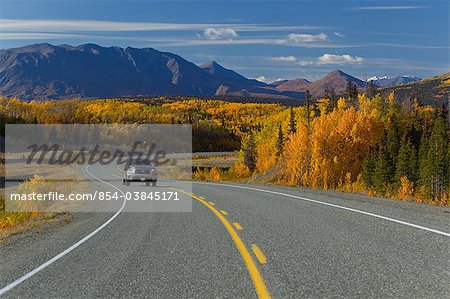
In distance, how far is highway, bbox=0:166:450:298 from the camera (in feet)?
21.3

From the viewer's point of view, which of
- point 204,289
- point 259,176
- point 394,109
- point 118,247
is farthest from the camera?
point 394,109

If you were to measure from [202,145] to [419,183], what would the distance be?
4498 inches

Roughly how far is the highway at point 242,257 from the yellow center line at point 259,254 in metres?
0.02

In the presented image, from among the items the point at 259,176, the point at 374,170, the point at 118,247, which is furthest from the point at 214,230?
the point at 374,170

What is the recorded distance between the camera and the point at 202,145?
177 metres

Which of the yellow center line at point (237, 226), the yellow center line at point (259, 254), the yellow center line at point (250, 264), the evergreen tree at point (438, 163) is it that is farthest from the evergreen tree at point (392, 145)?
the yellow center line at point (259, 254)

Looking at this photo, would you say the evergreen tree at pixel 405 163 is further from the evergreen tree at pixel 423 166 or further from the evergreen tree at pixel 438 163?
the evergreen tree at pixel 438 163

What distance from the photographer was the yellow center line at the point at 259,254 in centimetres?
808

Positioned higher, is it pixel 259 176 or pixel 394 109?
pixel 394 109

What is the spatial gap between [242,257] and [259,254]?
39cm

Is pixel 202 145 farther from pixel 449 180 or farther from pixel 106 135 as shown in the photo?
pixel 449 180

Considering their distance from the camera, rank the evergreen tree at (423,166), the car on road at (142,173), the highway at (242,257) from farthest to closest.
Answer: the evergreen tree at (423,166)
the car on road at (142,173)
the highway at (242,257)

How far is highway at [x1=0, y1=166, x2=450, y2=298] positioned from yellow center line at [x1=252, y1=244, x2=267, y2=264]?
0.02 m

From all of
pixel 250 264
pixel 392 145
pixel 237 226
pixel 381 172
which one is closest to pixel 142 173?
pixel 237 226
